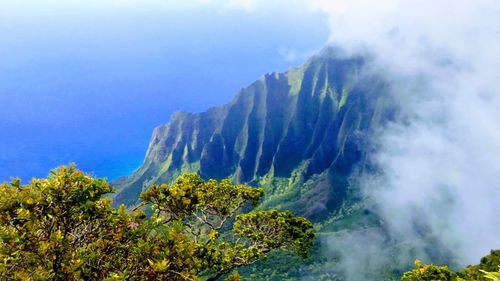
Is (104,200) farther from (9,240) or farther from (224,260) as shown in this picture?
(224,260)

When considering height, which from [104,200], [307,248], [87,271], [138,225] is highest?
[104,200]

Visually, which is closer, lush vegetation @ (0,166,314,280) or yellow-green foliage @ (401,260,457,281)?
lush vegetation @ (0,166,314,280)

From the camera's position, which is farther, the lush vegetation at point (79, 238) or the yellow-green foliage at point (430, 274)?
the yellow-green foliage at point (430, 274)

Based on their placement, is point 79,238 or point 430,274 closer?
point 79,238

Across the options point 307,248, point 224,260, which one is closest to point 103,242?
point 224,260

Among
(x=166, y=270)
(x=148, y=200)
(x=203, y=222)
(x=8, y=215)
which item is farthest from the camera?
(x=203, y=222)

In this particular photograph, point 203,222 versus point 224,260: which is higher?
point 203,222

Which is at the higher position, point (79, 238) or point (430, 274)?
point (79, 238)

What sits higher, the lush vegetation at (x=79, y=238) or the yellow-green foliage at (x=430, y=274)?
the lush vegetation at (x=79, y=238)

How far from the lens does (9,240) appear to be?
595 inches

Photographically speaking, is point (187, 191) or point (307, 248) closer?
Result: point (187, 191)

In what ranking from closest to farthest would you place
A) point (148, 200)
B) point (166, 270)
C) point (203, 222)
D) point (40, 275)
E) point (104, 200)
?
point (40, 275) < point (166, 270) < point (104, 200) < point (148, 200) < point (203, 222)

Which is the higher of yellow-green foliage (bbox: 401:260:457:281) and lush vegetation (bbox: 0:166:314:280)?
lush vegetation (bbox: 0:166:314:280)

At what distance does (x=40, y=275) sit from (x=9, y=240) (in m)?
1.66
